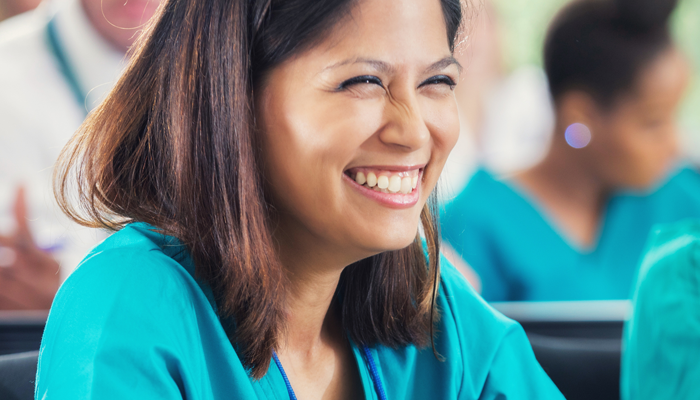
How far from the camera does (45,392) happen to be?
555mm

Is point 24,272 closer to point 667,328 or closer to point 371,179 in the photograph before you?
point 371,179

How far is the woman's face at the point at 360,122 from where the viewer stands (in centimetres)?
66

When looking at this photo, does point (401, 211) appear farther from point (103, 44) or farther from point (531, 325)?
point (103, 44)

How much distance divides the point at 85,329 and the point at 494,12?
1.95 m

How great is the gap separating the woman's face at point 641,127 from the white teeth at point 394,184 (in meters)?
1.51

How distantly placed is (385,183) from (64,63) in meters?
1.57

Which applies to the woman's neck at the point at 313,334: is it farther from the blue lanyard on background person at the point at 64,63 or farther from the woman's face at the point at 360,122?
the blue lanyard on background person at the point at 64,63

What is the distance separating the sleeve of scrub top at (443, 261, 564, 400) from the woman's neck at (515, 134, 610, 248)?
117 centimetres

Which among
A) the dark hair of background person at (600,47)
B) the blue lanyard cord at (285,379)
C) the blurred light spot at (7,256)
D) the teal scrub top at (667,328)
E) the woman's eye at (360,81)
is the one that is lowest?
the blurred light spot at (7,256)

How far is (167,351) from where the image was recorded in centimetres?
59

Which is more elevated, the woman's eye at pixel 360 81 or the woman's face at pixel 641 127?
the woman's face at pixel 641 127

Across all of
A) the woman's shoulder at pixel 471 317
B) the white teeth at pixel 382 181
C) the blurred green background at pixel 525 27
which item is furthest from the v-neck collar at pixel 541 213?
the white teeth at pixel 382 181

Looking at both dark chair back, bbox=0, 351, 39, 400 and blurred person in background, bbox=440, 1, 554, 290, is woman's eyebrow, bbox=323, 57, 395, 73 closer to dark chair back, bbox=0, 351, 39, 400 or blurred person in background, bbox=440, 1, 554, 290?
dark chair back, bbox=0, 351, 39, 400

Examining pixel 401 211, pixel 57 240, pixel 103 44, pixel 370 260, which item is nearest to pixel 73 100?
pixel 103 44
